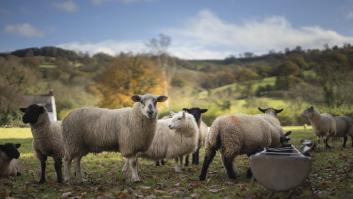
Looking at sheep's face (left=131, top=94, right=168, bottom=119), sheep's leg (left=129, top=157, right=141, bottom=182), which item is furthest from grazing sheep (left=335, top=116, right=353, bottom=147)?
sheep's leg (left=129, top=157, right=141, bottom=182)

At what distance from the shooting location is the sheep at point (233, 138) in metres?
10.1

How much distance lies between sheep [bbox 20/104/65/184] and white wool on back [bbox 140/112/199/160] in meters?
2.60

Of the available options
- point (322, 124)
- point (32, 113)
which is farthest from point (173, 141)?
point (322, 124)

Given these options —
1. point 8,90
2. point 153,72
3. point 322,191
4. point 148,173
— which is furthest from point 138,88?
point 322,191

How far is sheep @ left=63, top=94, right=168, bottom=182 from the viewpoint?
1038 centimetres

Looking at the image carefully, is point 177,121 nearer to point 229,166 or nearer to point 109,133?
A: point 109,133

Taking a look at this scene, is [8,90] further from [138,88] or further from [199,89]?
[199,89]

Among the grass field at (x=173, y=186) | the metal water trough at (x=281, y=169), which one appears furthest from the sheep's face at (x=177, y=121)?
the metal water trough at (x=281, y=169)

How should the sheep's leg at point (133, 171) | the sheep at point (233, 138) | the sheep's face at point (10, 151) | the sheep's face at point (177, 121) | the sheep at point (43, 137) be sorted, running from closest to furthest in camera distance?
the sheep at point (233, 138)
the sheep's leg at point (133, 171)
the sheep at point (43, 137)
the sheep's face at point (10, 151)
the sheep's face at point (177, 121)

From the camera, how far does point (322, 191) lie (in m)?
7.98

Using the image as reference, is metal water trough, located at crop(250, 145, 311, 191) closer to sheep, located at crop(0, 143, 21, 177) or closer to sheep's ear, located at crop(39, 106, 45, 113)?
sheep's ear, located at crop(39, 106, 45, 113)

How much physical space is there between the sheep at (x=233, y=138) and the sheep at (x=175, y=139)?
2333mm

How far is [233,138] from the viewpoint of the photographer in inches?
396

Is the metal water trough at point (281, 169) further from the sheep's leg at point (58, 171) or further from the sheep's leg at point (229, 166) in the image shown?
the sheep's leg at point (58, 171)
